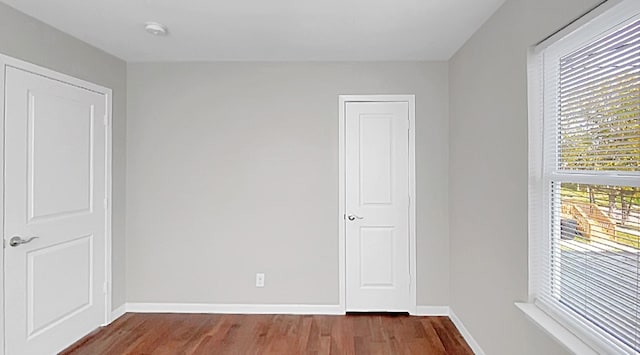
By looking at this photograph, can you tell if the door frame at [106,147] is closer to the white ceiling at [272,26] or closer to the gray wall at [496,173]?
the white ceiling at [272,26]

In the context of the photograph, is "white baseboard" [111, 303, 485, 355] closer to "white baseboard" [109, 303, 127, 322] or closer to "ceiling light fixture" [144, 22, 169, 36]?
"white baseboard" [109, 303, 127, 322]

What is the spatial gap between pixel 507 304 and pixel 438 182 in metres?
1.66

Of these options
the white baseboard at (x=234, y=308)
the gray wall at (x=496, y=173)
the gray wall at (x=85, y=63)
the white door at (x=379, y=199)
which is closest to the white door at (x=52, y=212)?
the gray wall at (x=85, y=63)

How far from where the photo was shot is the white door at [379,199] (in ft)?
13.6

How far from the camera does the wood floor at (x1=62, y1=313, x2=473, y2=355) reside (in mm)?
3350

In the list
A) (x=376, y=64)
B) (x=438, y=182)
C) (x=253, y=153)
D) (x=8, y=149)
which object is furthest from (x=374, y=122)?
(x=8, y=149)

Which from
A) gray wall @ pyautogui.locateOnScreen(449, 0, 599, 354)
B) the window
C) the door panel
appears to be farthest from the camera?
the door panel

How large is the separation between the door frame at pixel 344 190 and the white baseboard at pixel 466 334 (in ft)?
1.20

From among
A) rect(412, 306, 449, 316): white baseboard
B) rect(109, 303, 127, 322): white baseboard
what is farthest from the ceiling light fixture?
rect(412, 306, 449, 316): white baseboard

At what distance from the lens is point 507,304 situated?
264cm

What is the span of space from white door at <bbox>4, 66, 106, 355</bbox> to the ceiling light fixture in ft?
2.63

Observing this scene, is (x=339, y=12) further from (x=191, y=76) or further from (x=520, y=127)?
(x=191, y=76)

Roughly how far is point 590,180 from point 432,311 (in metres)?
2.57

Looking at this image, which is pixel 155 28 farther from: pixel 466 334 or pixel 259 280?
pixel 466 334
